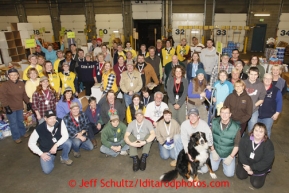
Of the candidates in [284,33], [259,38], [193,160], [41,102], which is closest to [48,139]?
[41,102]

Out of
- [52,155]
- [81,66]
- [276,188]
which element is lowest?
→ [276,188]

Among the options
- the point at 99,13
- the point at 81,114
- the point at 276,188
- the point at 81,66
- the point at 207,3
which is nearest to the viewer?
the point at 276,188

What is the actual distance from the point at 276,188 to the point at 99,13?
633 inches

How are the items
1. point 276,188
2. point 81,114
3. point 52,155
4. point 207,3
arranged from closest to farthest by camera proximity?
point 276,188
point 52,155
point 81,114
point 207,3

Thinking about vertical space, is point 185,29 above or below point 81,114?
above

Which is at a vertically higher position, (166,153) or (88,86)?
(88,86)

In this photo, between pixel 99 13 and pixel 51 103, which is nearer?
pixel 51 103

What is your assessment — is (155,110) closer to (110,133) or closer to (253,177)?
(110,133)

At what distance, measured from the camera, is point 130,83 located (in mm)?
5496

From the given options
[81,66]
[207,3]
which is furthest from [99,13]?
[81,66]

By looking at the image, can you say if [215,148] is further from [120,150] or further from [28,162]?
[28,162]

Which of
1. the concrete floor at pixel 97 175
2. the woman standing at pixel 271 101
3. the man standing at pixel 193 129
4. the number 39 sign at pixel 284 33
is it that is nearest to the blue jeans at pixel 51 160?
the concrete floor at pixel 97 175

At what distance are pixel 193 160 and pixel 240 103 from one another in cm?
→ 139

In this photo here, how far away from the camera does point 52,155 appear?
4.20m
